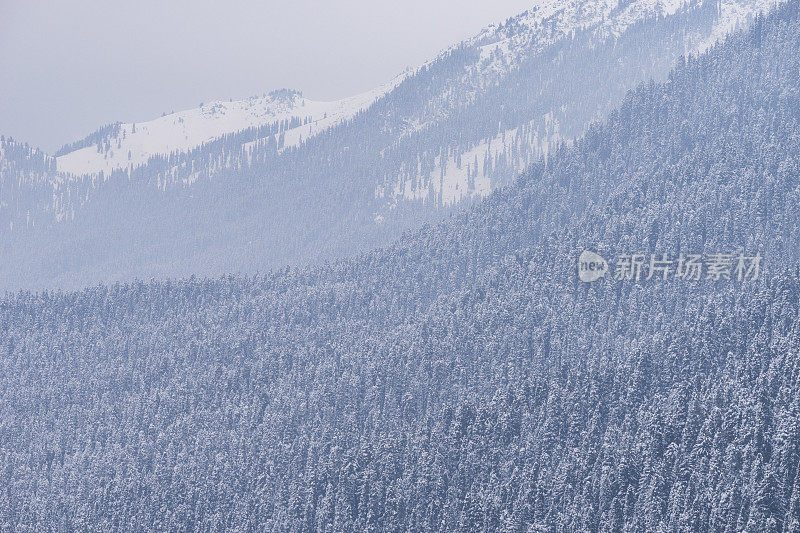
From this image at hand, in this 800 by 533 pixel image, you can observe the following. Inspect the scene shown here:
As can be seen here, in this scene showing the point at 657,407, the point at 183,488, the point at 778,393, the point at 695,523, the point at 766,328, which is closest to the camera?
the point at 695,523

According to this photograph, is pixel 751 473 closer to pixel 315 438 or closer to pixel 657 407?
pixel 657 407

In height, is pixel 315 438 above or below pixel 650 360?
below

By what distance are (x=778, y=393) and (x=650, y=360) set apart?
32.5 meters

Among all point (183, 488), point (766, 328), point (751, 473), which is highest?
point (766, 328)

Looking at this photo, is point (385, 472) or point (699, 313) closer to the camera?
point (385, 472)

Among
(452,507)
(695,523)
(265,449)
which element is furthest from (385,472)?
(695,523)

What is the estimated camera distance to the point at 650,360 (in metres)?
172

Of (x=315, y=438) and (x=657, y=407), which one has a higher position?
(x=657, y=407)

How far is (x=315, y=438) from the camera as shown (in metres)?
193

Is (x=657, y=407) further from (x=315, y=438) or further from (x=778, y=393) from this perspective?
(x=315, y=438)

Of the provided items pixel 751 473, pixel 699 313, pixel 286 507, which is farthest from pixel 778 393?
pixel 286 507

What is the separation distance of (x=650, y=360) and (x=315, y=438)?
58421mm

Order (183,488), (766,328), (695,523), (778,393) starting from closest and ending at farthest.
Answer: (695,523)
(778,393)
(766,328)
(183,488)

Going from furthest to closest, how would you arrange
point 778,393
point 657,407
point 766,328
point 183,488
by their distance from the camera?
point 183,488 < point 766,328 < point 657,407 < point 778,393
